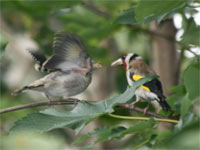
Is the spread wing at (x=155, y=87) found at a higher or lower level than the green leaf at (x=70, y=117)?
lower

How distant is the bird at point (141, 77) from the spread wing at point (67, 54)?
309mm

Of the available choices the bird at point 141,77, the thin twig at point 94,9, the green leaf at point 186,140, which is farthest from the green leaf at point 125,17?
the green leaf at point 186,140

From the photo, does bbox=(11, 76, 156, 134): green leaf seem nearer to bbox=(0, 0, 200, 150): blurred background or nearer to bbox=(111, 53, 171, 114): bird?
bbox=(0, 0, 200, 150): blurred background

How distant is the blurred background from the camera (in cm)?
154

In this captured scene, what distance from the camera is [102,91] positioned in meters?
3.49

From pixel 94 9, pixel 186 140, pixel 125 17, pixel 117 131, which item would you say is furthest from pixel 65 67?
pixel 186 140

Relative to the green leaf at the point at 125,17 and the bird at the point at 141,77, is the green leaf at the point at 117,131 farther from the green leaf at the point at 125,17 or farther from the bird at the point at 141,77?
the green leaf at the point at 125,17

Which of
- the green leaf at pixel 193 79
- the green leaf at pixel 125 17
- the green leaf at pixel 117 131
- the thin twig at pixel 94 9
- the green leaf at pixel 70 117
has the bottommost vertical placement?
the green leaf at pixel 117 131

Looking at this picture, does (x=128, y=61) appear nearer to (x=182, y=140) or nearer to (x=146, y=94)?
(x=146, y=94)

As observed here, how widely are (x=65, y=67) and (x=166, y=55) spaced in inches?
23.6

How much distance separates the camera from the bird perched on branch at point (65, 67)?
195cm

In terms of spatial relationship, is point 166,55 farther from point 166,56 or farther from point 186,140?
point 186,140

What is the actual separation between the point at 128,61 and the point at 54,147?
86.1 inches

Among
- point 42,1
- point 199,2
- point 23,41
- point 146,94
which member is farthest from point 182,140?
point 23,41
